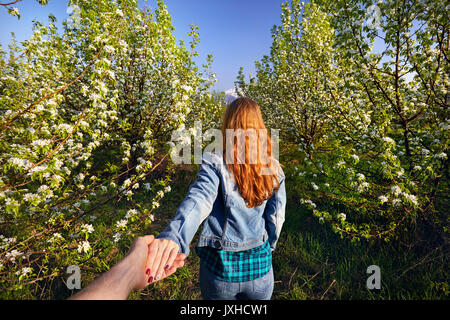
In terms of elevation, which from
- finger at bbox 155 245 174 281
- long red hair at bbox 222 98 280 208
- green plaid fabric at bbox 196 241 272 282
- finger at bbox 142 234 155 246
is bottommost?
green plaid fabric at bbox 196 241 272 282

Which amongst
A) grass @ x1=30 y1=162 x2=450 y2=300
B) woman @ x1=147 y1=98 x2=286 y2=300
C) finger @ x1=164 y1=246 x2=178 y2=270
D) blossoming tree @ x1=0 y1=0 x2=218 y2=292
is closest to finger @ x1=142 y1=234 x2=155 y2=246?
finger @ x1=164 y1=246 x2=178 y2=270

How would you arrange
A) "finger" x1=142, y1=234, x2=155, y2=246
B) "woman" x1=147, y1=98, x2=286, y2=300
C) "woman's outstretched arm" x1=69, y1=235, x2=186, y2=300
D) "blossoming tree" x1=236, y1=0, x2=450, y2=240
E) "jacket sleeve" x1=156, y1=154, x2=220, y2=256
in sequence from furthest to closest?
1. "blossoming tree" x1=236, y1=0, x2=450, y2=240
2. "woman" x1=147, y1=98, x2=286, y2=300
3. "jacket sleeve" x1=156, y1=154, x2=220, y2=256
4. "finger" x1=142, y1=234, x2=155, y2=246
5. "woman's outstretched arm" x1=69, y1=235, x2=186, y2=300

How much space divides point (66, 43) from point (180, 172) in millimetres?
4550

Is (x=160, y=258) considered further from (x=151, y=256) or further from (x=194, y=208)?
(x=194, y=208)

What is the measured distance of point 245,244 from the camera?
158 cm

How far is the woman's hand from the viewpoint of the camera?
90 centimetres

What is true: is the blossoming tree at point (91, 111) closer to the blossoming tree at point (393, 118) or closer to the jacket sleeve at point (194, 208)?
the jacket sleeve at point (194, 208)

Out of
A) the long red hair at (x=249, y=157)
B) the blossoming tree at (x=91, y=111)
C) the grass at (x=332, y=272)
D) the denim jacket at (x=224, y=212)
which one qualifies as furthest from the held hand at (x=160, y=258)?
the grass at (x=332, y=272)

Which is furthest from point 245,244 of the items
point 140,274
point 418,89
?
point 418,89

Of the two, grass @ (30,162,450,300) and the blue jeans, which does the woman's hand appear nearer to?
the blue jeans

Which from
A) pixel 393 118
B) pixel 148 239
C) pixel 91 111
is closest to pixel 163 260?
pixel 148 239

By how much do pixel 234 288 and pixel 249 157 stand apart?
104 cm

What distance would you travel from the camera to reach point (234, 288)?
150 centimetres

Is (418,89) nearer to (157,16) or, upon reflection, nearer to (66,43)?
(157,16)
